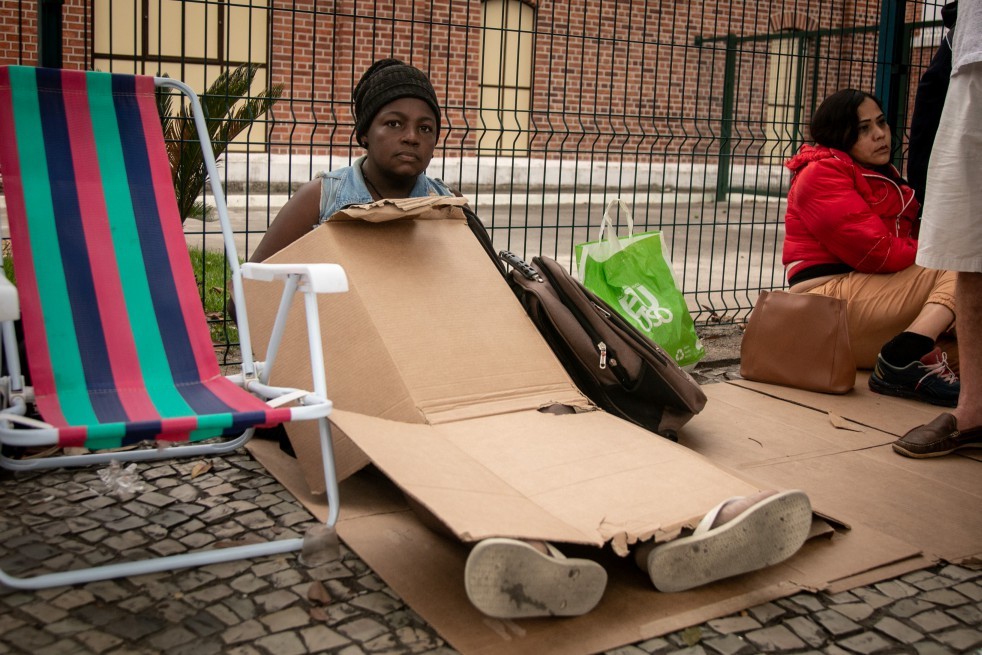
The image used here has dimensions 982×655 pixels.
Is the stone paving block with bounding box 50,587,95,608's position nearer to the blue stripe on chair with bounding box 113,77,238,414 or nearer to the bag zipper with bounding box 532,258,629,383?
the blue stripe on chair with bounding box 113,77,238,414

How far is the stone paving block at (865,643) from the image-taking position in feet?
7.33

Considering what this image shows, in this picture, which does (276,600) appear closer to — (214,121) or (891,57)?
(214,121)

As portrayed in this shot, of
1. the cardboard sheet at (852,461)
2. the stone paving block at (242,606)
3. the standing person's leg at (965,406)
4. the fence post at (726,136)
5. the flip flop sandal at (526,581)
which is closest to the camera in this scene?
the flip flop sandal at (526,581)

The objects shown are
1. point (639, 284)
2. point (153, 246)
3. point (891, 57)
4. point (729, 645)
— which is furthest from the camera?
point (891, 57)

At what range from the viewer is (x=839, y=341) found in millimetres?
4266

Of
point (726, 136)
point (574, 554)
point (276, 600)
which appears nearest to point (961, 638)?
point (574, 554)

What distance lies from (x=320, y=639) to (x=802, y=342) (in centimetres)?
282

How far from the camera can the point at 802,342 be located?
434 cm

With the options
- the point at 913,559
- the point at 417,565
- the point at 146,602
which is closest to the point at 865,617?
the point at 913,559

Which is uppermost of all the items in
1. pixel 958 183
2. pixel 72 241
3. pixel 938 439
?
pixel 958 183

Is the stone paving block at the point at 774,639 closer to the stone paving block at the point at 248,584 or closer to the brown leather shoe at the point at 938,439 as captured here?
the stone paving block at the point at 248,584

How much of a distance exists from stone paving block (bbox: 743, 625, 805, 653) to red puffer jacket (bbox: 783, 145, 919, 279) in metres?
2.69

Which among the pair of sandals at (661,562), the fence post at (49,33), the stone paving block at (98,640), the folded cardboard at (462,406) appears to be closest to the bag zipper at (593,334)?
the folded cardboard at (462,406)

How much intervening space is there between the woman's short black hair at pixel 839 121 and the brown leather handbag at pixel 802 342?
834 mm
